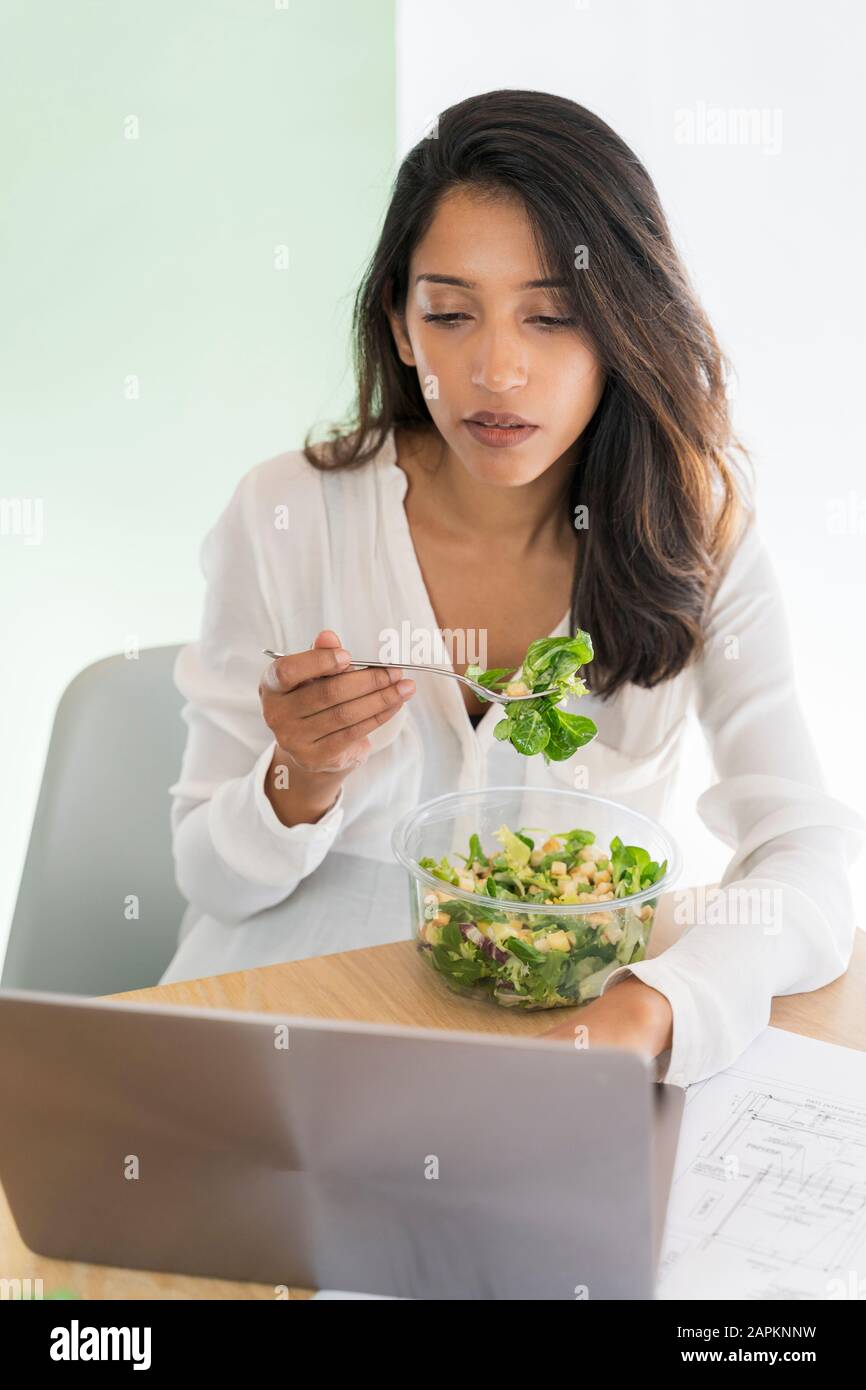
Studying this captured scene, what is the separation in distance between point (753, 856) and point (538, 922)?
0.39 meters

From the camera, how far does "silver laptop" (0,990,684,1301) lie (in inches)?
27.2

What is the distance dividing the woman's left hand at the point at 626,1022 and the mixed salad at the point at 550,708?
0.24 meters

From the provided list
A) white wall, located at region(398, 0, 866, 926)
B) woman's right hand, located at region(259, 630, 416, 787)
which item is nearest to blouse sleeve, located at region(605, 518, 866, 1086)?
woman's right hand, located at region(259, 630, 416, 787)

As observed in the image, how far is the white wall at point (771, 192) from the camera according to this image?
2080 millimetres

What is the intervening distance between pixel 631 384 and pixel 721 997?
27.0 inches

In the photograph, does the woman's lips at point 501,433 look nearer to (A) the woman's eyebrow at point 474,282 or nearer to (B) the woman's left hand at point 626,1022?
(A) the woman's eyebrow at point 474,282

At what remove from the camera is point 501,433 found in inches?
52.9

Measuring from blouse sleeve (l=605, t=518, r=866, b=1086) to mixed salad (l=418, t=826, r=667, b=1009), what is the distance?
3 cm

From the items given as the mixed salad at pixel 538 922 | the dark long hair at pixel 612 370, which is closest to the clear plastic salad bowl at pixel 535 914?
the mixed salad at pixel 538 922

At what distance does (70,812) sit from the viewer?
1536 millimetres

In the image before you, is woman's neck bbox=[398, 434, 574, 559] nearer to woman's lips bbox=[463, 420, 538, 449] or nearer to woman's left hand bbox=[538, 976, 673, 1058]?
woman's lips bbox=[463, 420, 538, 449]

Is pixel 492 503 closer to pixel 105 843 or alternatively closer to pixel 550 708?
pixel 550 708

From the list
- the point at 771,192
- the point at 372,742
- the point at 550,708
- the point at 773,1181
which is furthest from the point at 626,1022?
the point at 771,192
